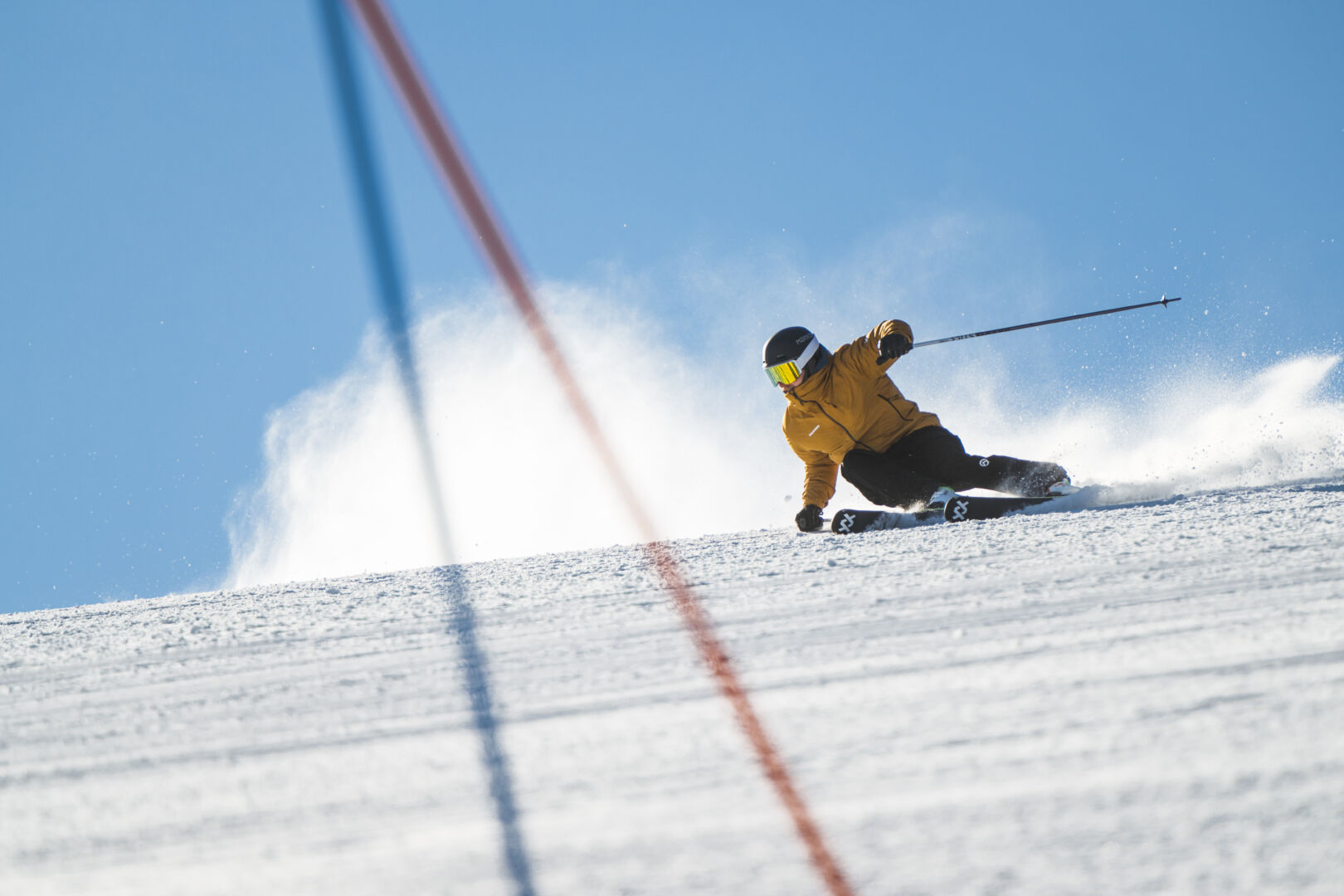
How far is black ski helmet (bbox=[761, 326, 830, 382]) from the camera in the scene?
4465 mm

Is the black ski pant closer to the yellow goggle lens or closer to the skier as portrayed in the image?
the skier

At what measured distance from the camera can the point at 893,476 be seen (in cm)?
446

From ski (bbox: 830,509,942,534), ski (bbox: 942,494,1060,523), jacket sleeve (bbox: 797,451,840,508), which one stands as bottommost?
ski (bbox: 942,494,1060,523)

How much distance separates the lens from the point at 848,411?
14.9ft

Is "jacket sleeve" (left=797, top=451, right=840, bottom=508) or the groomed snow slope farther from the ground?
"jacket sleeve" (left=797, top=451, right=840, bottom=508)

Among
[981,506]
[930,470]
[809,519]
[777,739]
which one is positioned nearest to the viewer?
[777,739]

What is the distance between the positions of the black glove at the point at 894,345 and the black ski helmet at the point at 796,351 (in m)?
0.42

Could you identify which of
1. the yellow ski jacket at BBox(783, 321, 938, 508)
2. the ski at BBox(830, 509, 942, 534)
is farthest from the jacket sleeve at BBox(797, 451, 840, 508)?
the ski at BBox(830, 509, 942, 534)

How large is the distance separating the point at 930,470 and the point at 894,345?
28.6 inches

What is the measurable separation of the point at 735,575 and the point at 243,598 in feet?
6.38

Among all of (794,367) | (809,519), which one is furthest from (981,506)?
(794,367)

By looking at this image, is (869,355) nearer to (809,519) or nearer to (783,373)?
(783,373)

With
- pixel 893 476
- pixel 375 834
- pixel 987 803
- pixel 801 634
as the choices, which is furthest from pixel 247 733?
pixel 893 476

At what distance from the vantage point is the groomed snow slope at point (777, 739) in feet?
3.07
